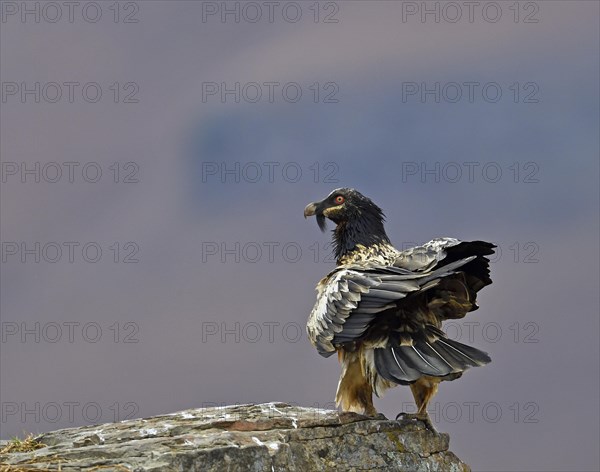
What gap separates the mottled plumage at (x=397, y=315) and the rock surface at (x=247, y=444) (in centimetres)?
43

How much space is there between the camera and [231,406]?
9594 mm

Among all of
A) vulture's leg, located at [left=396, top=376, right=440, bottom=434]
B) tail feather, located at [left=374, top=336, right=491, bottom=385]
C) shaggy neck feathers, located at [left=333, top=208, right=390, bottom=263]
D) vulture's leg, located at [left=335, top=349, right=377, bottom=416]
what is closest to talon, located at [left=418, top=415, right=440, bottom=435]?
vulture's leg, located at [left=396, top=376, right=440, bottom=434]

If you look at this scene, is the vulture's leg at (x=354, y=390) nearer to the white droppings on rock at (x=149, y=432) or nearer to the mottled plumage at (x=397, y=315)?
the mottled plumage at (x=397, y=315)

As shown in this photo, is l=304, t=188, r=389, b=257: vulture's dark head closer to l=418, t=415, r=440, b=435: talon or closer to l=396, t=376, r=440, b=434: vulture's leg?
l=396, t=376, r=440, b=434: vulture's leg

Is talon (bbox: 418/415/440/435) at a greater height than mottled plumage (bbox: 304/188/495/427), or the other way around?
mottled plumage (bbox: 304/188/495/427)

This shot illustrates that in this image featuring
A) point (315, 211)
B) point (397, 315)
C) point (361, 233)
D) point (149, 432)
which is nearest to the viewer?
point (149, 432)

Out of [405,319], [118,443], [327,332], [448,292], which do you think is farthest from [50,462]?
[448,292]

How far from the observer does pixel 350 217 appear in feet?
32.6

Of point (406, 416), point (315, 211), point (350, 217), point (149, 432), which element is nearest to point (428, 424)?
point (406, 416)

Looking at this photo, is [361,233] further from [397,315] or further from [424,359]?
[424,359]

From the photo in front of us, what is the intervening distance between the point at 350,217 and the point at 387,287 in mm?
1773

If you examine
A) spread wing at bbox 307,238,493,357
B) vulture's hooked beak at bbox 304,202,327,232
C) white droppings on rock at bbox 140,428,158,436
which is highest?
vulture's hooked beak at bbox 304,202,327,232

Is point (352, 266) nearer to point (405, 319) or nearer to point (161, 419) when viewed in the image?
point (405, 319)

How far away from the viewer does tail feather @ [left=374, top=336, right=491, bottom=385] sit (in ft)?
26.1
